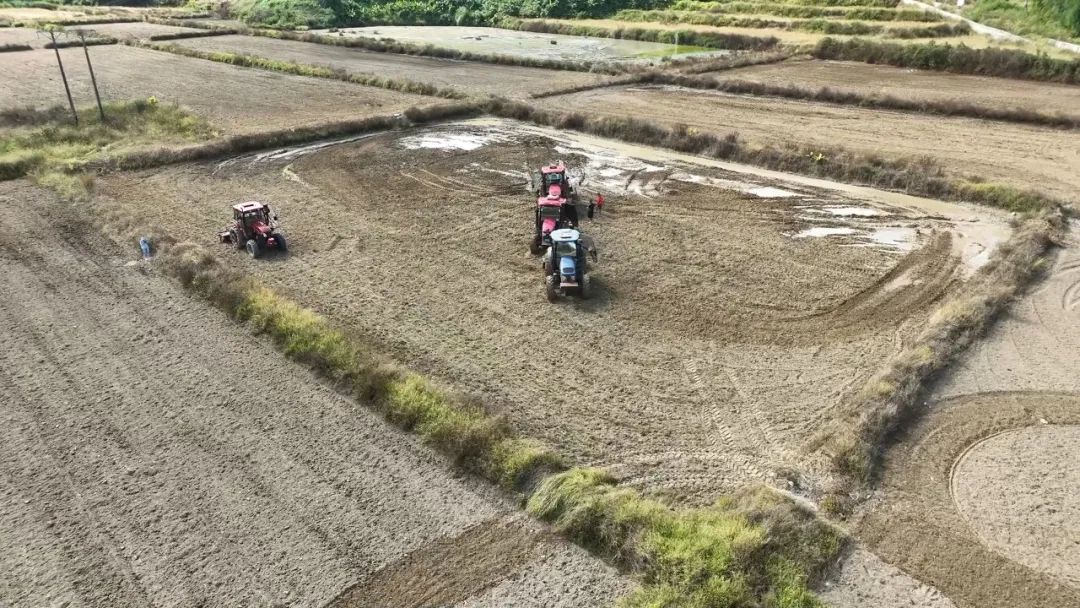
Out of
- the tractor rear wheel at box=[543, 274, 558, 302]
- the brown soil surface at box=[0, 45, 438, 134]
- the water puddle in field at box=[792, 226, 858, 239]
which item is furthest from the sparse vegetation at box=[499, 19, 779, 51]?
the tractor rear wheel at box=[543, 274, 558, 302]

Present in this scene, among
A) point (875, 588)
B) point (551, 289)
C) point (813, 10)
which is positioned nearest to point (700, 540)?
point (875, 588)

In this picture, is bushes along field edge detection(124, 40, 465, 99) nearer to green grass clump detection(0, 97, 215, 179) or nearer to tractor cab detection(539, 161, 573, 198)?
green grass clump detection(0, 97, 215, 179)

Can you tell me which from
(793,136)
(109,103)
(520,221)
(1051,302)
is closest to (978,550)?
(1051,302)

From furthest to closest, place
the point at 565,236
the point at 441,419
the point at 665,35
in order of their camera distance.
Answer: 1. the point at 665,35
2. the point at 565,236
3. the point at 441,419

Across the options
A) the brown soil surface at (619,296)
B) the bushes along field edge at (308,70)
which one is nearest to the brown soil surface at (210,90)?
the bushes along field edge at (308,70)

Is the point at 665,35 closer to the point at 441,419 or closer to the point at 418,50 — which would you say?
the point at 418,50

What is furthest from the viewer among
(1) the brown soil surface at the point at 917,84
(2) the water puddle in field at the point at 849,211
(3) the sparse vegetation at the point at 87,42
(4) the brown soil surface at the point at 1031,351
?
(3) the sparse vegetation at the point at 87,42

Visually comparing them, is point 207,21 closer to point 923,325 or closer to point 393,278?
point 393,278

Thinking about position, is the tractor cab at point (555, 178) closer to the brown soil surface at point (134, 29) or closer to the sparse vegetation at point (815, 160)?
the sparse vegetation at point (815, 160)
